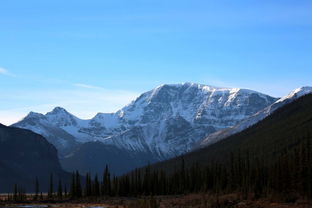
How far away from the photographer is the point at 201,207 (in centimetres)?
11569

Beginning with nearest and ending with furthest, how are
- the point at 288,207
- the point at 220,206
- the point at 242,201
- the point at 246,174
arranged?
the point at 288,207
the point at 220,206
the point at 242,201
the point at 246,174

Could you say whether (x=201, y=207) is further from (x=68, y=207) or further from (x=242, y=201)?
(x=68, y=207)

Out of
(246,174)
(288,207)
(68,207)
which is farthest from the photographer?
(246,174)

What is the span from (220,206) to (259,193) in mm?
25130

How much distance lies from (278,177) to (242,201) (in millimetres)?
19421

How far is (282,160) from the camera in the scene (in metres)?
156

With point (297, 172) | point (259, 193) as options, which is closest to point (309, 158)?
point (297, 172)

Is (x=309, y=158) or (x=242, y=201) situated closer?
(x=242, y=201)

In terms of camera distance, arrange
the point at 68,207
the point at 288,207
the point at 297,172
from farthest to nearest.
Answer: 1. the point at 68,207
2. the point at 297,172
3. the point at 288,207

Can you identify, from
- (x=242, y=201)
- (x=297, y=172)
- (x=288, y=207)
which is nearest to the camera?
(x=288, y=207)

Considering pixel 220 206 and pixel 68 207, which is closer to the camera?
pixel 220 206

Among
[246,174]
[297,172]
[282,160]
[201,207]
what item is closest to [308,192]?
[297,172]

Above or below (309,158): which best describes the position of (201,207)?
below

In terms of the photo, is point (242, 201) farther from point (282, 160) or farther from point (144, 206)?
point (282, 160)
